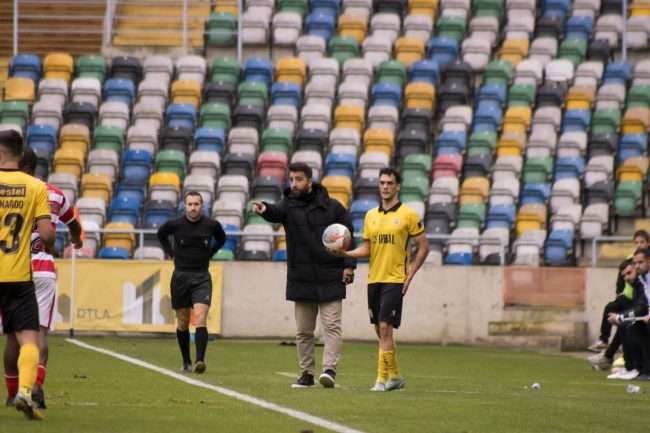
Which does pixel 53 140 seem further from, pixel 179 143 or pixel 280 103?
pixel 280 103

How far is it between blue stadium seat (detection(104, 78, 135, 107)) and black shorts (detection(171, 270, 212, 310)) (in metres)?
15.7

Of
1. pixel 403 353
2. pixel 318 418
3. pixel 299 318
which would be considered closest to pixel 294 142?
pixel 403 353

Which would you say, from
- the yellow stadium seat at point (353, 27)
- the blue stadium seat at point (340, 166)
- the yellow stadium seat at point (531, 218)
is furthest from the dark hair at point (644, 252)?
the yellow stadium seat at point (353, 27)

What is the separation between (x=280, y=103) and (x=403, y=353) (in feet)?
34.0

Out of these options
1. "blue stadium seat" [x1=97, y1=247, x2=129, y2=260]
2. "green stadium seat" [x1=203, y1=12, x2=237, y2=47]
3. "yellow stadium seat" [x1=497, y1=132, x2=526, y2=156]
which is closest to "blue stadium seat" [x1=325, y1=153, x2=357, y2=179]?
"yellow stadium seat" [x1=497, y1=132, x2=526, y2=156]

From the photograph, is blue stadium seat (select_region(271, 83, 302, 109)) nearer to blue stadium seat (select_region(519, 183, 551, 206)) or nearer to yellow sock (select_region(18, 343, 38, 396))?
blue stadium seat (select_region(519, 183, 551, 206))

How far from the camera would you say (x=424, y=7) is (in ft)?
119

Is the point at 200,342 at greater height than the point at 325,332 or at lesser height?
lesser

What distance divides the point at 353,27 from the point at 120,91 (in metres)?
5.49

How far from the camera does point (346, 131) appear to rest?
32.2 metres

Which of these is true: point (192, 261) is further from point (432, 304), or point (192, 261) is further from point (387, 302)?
point (432, 304)

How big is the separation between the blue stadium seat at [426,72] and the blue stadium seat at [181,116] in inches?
180

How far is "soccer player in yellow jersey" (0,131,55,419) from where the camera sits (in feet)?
35.3

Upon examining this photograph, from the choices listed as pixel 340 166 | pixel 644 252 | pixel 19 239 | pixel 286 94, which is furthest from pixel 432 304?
pixel 19 239
